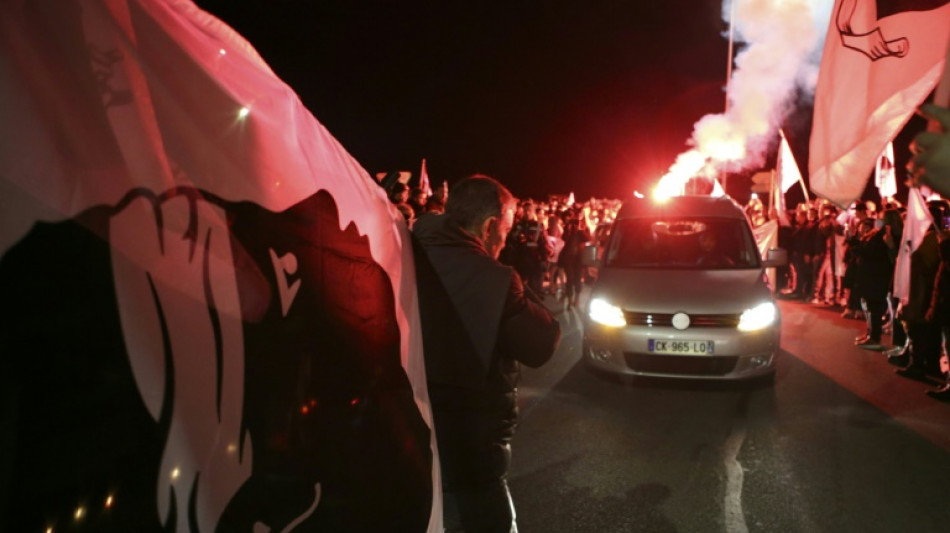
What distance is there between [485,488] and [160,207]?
1.73 m

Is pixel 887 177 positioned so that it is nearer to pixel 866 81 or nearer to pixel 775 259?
pixel 775 259

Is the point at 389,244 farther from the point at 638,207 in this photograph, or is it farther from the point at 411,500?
the point at 638,207

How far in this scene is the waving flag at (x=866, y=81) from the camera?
2600 mm

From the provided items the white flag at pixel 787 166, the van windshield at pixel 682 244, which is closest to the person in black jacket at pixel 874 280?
the van windshield at pixel 682 244

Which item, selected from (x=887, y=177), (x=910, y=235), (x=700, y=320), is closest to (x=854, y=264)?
(x=910, y=235)

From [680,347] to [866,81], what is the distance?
3593 mm

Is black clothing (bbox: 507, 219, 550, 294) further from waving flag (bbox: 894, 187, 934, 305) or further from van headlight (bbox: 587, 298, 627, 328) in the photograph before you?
waving flag (bbox: 894, 187, 934, 305)

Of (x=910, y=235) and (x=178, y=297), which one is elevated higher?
(x=178, y=297)

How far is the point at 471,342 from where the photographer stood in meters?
2.43

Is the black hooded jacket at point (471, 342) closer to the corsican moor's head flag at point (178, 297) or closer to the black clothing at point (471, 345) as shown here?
the black clothing at point (471, 345)

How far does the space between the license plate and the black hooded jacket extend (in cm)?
376

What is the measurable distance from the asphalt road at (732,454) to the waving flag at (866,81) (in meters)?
2.08

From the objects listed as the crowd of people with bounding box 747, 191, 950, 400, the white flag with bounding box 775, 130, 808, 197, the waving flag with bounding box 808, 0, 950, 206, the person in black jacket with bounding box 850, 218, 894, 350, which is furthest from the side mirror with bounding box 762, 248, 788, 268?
the white flag with bounding box 775, 130, 808, 197

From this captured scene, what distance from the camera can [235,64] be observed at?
1561mm
